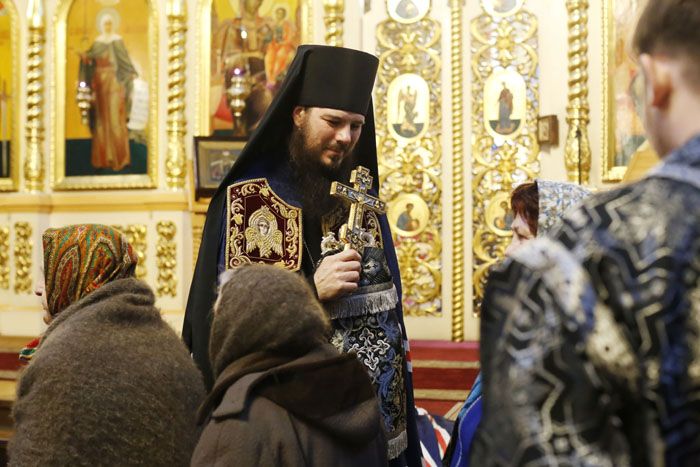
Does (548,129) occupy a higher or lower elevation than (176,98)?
lower

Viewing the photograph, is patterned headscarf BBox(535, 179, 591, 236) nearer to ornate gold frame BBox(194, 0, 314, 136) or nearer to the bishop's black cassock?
the bishop's black cassock

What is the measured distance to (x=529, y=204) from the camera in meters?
2.62

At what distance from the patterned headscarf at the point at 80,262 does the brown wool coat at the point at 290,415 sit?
0.73 m

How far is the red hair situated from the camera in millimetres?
2613

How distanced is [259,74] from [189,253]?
192cm

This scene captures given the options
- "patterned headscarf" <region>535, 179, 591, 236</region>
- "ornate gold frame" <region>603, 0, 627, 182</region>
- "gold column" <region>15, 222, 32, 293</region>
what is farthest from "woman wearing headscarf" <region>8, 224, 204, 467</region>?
"gold column" <region>15, 222, 32, 293</region>

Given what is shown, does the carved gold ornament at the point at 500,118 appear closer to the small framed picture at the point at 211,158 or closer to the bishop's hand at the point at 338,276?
the small framed picture at the point at 211,158

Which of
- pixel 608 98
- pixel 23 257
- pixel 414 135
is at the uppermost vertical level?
pixel 608 98

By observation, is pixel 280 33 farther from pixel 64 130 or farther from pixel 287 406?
pixel 287 406

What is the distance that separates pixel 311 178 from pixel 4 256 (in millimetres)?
6916

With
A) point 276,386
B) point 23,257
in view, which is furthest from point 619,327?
point 23,257

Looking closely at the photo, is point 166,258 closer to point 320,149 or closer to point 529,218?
point 320,149

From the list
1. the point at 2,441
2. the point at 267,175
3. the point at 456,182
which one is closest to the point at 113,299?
the point at 267,175

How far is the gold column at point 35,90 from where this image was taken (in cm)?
913
